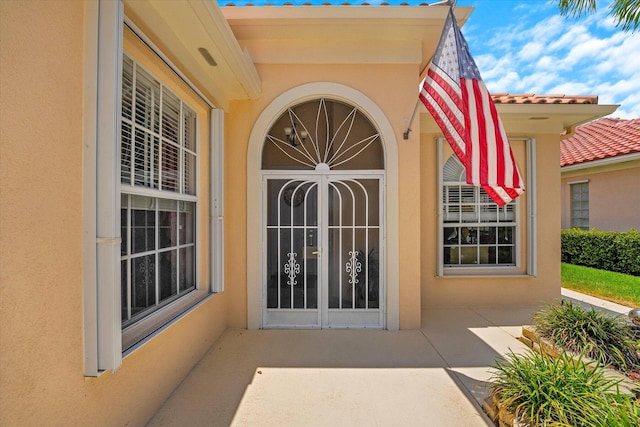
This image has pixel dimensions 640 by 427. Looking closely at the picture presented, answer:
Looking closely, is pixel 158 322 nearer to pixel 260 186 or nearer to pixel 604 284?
pixel 260 186

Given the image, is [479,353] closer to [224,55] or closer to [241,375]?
[241,375]

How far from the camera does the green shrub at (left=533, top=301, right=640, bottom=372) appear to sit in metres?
3.20

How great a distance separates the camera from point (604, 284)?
7309 mm

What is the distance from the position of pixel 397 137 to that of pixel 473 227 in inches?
115

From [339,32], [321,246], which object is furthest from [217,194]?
[339,32]

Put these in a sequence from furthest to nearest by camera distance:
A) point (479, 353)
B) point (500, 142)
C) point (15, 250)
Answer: point (479, 353) → point (500, 142) → point (15, 250)

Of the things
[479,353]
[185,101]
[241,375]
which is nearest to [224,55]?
[185,101]

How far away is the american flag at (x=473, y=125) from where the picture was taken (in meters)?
3.22

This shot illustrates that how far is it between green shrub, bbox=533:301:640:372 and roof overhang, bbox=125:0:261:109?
518cm

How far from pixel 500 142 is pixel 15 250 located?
4.21 metres

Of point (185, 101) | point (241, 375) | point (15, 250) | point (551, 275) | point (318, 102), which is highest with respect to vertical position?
point (318, 102)

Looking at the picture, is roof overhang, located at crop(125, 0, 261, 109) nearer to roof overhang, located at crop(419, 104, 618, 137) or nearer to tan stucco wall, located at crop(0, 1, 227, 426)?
tan stucco wall, located at crop(0, 1, 227, 426)

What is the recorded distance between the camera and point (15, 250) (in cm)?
164

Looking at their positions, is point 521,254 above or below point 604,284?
above
